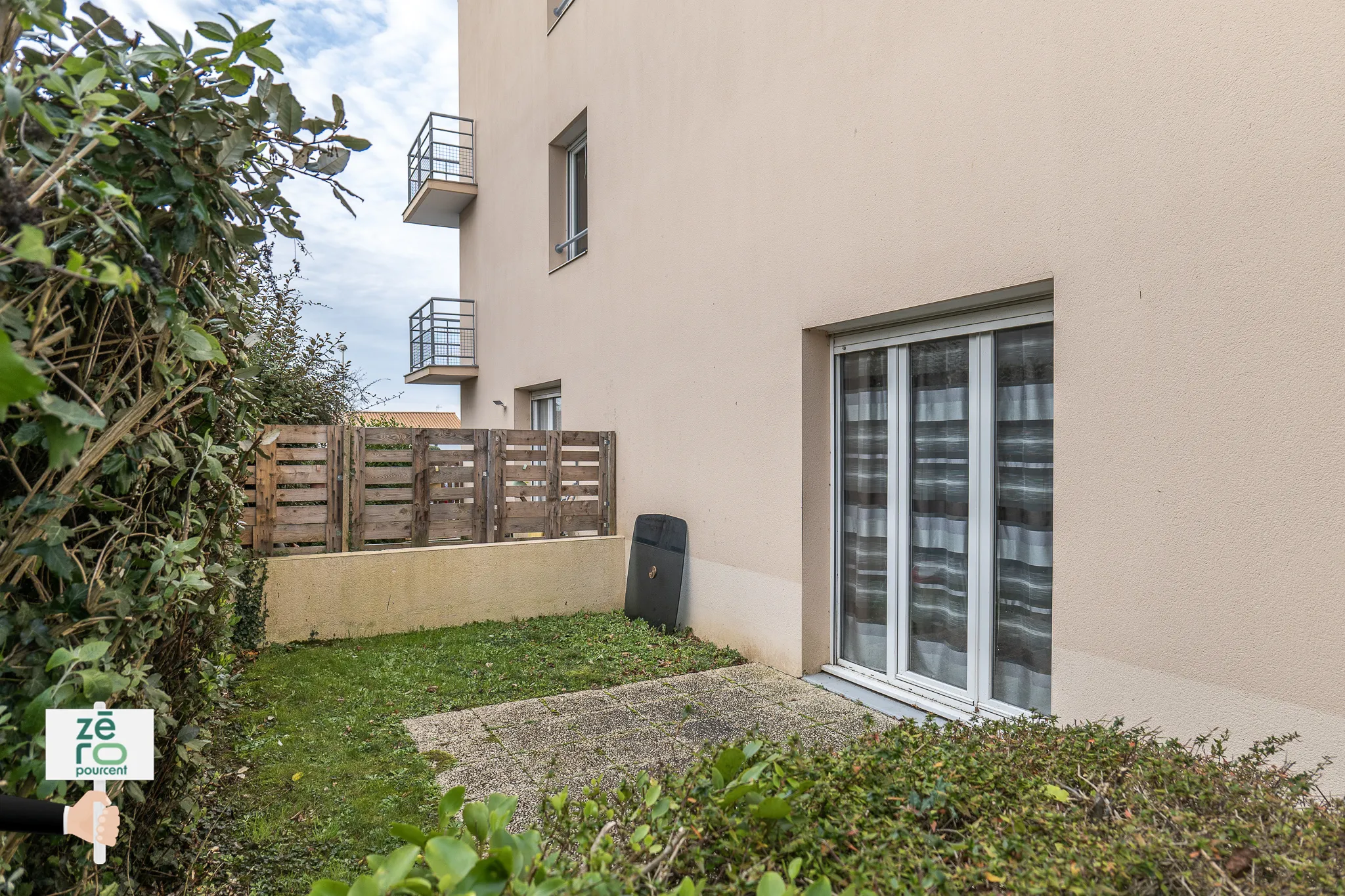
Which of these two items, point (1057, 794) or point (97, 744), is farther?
point (1057, 794)

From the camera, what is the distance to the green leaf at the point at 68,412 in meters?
1.12

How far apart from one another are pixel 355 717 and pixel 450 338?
929 cm

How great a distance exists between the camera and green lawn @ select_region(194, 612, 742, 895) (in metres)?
2.91

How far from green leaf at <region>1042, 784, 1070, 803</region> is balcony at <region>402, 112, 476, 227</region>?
1211 centimetres

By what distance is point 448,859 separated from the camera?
1056 mm

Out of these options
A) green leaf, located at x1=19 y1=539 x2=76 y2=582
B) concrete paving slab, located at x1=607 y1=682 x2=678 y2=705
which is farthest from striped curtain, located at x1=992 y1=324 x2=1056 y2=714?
green leaf, located at x1=19 y1=539 x2=76 y2=582

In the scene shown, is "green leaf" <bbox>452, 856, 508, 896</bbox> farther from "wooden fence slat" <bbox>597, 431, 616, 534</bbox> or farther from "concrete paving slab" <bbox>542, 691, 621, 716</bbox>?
"wooden fence slat" <bbox>597, 431, 616, 534</bbox>

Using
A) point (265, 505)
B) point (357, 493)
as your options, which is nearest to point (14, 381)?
point (265, 505)

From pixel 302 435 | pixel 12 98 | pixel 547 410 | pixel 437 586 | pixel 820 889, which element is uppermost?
pixel 547 410

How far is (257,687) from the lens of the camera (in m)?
4.86

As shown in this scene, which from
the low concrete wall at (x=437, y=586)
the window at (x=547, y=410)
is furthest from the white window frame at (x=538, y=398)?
the low concrete wall at (x=437, y=586)

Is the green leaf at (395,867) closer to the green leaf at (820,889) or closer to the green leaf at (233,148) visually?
the green leaf at (820,889)

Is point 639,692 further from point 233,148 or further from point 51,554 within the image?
point 233,148

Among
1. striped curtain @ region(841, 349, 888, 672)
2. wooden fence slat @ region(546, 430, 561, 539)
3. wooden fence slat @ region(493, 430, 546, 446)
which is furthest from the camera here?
wooden fence slat @ region(546, 430, 561, 539)
